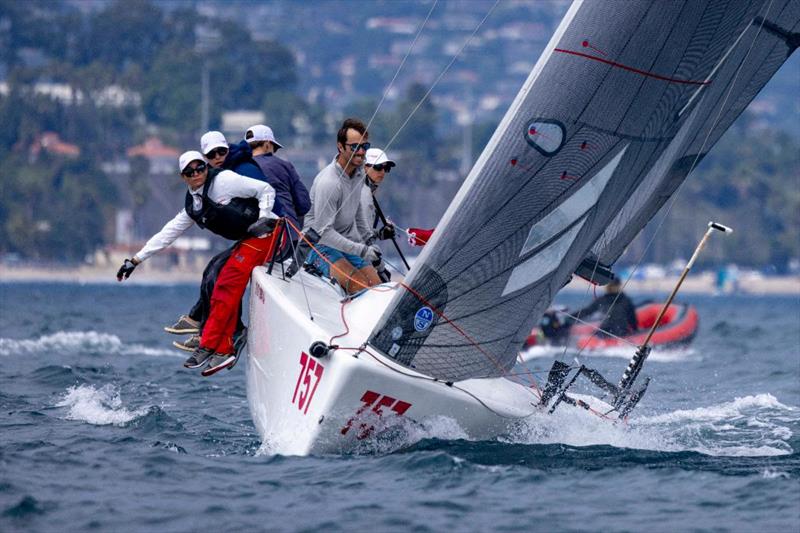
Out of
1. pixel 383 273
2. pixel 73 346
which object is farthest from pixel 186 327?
pixel 73 346

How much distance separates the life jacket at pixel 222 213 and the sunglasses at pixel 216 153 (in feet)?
0.58

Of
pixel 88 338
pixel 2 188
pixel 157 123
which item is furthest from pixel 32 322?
pixel 157 123

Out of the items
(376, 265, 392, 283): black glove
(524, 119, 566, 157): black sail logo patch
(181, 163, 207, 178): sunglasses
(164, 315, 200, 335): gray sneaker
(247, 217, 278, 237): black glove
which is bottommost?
(164, 315, 200, 335): gray sneaker

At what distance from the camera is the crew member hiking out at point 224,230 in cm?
768

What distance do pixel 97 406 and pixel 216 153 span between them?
2184 millimetres

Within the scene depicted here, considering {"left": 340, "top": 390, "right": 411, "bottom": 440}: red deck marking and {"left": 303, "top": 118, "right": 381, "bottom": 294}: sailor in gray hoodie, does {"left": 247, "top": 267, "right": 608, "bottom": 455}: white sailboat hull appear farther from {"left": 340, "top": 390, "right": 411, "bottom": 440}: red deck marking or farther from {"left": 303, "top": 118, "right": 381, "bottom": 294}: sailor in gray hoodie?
{"left": 303, "top": 118, "right": 381, "bottom": 294}: sailor in gray hoodie

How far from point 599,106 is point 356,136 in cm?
133

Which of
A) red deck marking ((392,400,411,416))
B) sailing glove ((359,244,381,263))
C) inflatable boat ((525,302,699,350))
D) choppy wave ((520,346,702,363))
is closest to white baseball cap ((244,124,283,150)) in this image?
sailing glove ((359,244,381,263))

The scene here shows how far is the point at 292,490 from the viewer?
655cm

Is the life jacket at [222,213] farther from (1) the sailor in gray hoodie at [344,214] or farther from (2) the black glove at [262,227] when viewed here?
(1) the sailor in gray hoodie at [344,214]

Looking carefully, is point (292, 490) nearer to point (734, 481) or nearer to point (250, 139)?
point (734, 481)

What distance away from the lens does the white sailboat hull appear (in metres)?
6.89

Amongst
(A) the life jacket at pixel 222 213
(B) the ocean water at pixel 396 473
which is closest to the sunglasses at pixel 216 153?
(A) the life jacket at pixel 222 213

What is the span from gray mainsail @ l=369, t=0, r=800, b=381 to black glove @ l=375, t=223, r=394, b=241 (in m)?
1.22
